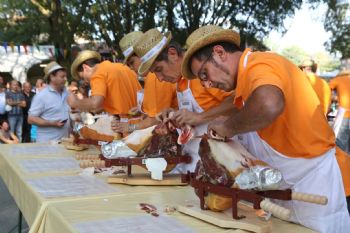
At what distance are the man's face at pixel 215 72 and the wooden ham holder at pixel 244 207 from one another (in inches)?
14.2

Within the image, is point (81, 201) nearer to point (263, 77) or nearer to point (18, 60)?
point (263, 77)

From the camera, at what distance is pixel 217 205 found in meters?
1.54

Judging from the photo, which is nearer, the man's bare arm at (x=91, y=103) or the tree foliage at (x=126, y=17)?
the man's bare arm at (x=91, y=103)

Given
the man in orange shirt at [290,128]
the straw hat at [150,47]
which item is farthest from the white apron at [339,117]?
the man in orange shirt at [290,128]

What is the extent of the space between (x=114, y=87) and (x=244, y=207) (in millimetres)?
1817

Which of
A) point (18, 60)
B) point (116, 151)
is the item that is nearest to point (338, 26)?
point (18, 60)

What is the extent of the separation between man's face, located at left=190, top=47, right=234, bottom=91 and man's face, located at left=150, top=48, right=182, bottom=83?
0.66 meters

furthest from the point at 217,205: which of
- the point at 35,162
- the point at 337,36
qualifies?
the point at 337,36

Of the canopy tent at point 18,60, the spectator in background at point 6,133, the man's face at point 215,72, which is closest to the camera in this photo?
the man's face at point 215,72

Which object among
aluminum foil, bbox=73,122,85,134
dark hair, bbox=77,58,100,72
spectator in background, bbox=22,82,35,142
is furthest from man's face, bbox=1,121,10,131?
aluminum foil, bbox=73,122,85,134

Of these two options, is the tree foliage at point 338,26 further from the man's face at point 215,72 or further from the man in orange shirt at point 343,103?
the man's face at point 215,72

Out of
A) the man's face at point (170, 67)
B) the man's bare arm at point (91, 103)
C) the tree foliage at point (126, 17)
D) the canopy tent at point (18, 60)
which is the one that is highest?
the tree foliage at point (126, 17)

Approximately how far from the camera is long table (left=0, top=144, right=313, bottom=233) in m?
1.50

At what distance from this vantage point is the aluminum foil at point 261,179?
136cm
